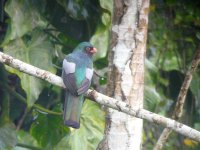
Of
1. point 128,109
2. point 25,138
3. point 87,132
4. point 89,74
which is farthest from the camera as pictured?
point 25,138

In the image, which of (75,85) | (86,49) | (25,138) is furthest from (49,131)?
(75,85)

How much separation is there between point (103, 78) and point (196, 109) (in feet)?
3.30

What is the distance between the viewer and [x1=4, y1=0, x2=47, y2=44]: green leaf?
3859 millimetres

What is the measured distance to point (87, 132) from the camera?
4363mm

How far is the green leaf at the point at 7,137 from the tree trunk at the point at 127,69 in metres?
0.79

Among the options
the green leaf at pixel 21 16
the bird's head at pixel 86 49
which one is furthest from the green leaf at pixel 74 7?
the bird's head at pixel 86 49

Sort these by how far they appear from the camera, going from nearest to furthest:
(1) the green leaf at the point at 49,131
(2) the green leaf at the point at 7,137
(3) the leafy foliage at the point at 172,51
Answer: (2) the green leaf at the point at 7,137, (1) the green leaf at the point at 49,131, (3) the leafy foliage at the point at 172,51

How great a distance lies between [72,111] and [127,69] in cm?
39

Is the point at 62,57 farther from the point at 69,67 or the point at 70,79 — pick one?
the point at 70,79

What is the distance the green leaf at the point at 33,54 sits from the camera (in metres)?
3.87

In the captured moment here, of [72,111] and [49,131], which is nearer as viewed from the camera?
[72,111]

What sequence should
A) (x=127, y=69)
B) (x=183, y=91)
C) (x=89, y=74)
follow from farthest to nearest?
(x=183, y=91)
(x=89, y=74)
(x=127, y=69)

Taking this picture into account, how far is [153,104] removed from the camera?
451 centimetres

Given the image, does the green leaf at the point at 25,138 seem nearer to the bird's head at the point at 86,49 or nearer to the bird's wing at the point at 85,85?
the bird's head at the point at 86,49
